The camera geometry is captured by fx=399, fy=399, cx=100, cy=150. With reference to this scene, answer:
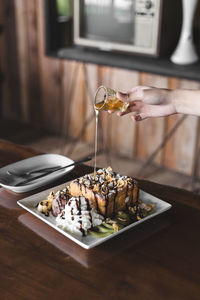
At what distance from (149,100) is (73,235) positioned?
1.93 feet

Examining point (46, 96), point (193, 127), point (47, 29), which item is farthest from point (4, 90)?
point (193, 127)

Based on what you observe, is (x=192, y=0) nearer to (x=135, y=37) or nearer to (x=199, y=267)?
(x=135, y=37)

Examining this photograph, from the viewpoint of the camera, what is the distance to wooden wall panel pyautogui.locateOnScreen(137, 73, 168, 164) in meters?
2.71

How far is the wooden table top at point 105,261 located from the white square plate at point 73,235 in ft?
0.07

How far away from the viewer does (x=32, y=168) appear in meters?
1.37

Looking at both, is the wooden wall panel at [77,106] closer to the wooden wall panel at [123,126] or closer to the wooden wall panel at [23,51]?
the wooden wall panel at [123,126]

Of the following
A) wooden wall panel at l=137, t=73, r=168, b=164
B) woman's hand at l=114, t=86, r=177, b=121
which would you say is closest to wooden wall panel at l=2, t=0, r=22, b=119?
wooden wall panel at l=137, t=73, r=168, b=164

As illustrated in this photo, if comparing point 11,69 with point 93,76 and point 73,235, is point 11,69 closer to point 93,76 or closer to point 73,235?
point 93,76

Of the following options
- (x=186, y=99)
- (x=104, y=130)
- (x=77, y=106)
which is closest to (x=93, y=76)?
(x=77, y=106)

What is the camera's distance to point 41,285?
2.81 feet

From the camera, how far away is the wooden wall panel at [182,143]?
2.62 metres

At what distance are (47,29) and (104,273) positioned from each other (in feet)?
8.11

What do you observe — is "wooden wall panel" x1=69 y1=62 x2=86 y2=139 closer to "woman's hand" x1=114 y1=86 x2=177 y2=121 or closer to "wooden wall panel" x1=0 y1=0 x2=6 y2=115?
"wooden wall panel" x1=0 y1=0 x2=6 y2=115

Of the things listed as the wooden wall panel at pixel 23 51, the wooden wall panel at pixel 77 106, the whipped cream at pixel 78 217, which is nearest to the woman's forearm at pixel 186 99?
the whipped cream at pixel 78 217
